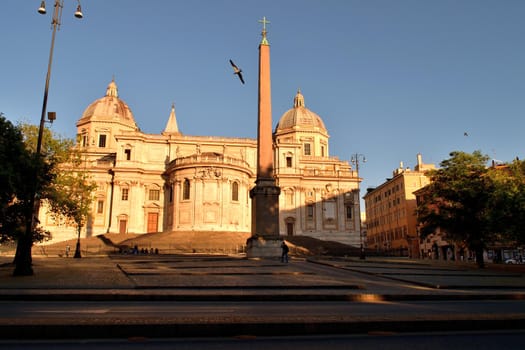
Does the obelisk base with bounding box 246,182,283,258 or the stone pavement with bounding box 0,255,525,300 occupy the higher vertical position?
the obelisk base with bounding box 246,182,283,258

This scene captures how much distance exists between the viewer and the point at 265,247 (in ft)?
102

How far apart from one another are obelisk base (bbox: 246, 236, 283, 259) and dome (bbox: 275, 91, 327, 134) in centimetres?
4707

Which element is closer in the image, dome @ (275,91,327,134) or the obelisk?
the obelisk

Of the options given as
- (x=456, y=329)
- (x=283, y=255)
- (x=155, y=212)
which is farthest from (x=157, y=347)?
(x=155, y=212)

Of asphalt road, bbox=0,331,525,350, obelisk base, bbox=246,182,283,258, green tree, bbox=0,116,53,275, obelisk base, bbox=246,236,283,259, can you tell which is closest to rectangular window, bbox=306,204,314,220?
obelisk base, bbox=246,182,283,258

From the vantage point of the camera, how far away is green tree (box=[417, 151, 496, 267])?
1339 inches

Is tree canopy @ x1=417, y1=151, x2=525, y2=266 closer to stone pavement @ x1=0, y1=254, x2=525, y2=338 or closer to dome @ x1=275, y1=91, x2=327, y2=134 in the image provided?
stone pavement @ x1=0, y1=254, x2=525, y2=338

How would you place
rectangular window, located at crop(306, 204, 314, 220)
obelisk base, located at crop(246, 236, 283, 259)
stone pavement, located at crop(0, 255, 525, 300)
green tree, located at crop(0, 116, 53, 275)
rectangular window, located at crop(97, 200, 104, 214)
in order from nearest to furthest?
stone pavement, located at crop(0, 255, 525, 300), green tree, located at crop(0, 116, 53, 275), obelisk base, located at crop(246, 236, 283, 259), rectangular window, located at crop(97, 200, 104, 214), rectangular window, located at crop(306, 204, 314, 220)

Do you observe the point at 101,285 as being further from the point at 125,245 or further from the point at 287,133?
the point at 287,133

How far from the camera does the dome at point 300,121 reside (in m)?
77.1

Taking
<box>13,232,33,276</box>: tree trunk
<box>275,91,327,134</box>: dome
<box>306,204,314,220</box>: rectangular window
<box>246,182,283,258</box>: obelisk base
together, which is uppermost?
<box>275,91,327,134</box>: dome

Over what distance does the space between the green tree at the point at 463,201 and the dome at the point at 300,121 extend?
41567 millimetres

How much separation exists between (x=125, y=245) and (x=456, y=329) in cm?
4693

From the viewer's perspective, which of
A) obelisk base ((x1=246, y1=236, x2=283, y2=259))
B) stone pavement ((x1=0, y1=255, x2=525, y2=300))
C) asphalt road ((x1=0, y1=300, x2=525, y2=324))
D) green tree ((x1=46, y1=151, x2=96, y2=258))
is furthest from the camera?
obelisk base ((x1=246, y1=236, x2=283, y2=259))
